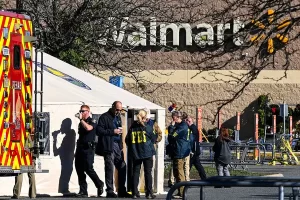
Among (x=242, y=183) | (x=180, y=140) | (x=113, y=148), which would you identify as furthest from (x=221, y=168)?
(x=242, y=183)

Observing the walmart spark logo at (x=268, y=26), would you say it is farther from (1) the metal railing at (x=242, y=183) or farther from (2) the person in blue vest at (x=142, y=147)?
(2) the person in blue vest at (x=142, y=147)

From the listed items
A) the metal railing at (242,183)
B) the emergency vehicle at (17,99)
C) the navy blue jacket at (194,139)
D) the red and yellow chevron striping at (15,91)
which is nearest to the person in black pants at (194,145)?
the navy blue jacket at (194,139)

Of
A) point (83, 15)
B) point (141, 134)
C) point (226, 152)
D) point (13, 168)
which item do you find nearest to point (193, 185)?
point (13, 168)

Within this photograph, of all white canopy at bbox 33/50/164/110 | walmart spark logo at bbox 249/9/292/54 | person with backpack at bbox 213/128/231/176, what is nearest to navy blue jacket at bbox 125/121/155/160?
white canopy at bbox 33/50/164/110

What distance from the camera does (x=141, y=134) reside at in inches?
776

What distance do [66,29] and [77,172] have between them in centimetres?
773

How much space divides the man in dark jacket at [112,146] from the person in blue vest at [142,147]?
0.28m

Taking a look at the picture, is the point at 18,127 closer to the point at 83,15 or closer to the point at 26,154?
the point at 26,154

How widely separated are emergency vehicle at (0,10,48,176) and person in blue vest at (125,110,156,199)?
2.39m

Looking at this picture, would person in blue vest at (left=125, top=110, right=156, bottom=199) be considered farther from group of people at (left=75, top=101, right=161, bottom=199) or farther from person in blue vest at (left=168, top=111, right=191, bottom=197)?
person in blue vest at (left=168, top=111, right=191, bottom=197)

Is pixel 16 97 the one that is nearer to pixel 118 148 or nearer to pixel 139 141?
pixel 139 141

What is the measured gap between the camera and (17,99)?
56.7ft

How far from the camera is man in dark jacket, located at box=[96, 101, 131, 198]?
19734 mm

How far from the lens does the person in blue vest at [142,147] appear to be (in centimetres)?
1970
